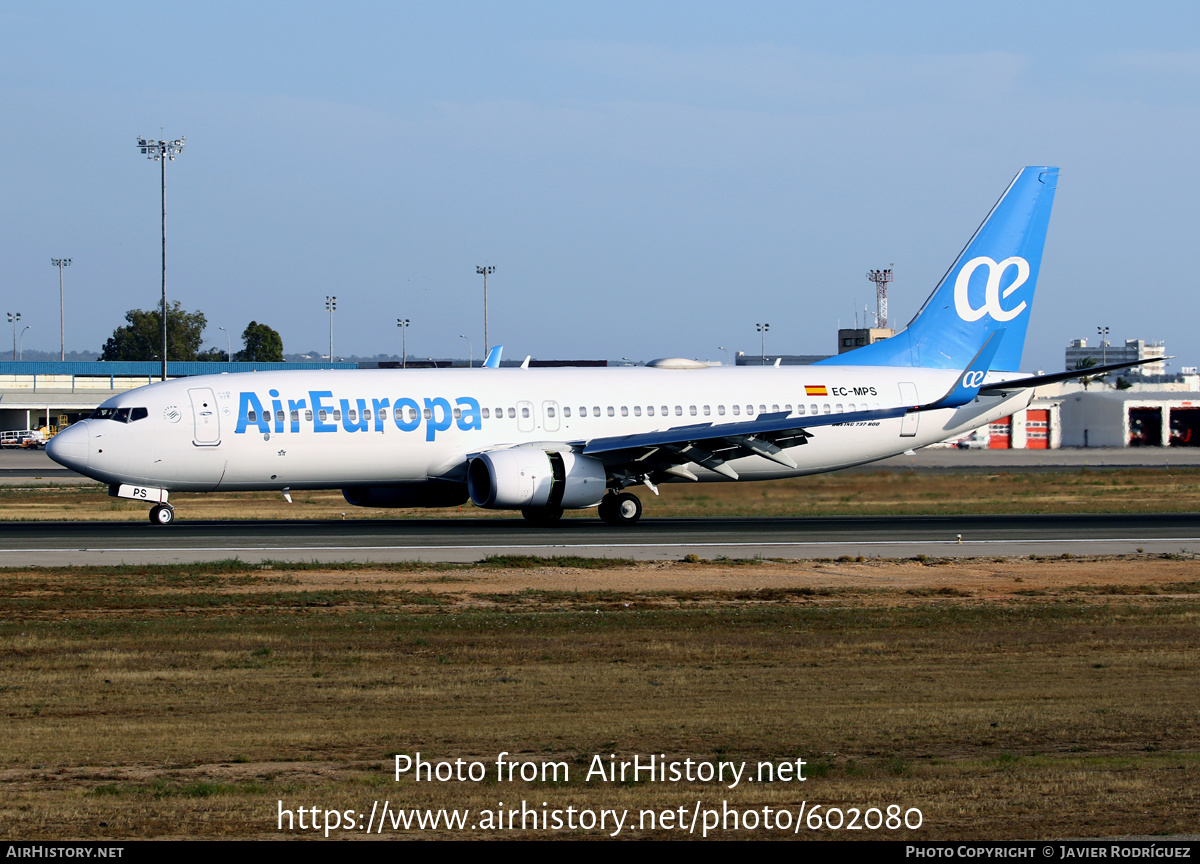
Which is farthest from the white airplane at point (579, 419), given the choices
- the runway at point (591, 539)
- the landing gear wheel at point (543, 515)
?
the runway at point (591, 539)

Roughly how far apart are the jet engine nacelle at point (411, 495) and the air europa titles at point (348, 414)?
1.90 metres

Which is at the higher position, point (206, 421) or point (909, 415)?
point (909, 415)

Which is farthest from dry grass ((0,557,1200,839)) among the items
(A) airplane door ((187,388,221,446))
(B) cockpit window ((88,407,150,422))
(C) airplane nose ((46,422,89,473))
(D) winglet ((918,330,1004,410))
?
(D) winglet ((918,330,1004,410))

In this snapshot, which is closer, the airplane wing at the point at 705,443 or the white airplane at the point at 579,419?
the white airplane at the point at 579,419

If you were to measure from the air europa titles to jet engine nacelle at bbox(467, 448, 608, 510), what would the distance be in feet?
4.88

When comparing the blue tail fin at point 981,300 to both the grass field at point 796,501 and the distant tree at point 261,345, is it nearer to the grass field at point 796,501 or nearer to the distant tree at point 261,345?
the grass field at point 796,501

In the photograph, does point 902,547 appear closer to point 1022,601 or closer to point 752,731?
point 1022,601

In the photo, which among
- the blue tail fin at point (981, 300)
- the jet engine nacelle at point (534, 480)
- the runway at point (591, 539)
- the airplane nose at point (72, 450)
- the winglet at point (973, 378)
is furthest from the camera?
the blue tail fin at point (981, 300)

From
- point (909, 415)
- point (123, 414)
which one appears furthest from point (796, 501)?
point (123, 414)

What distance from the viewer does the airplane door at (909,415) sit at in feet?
129

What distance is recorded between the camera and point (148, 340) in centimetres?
18425

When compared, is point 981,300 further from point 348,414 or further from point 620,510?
point 348,414

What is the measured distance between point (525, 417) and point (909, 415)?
11662 mm

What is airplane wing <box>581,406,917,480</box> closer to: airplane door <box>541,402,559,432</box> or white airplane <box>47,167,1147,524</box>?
white airplane <box>47,167,1147,524</box>
